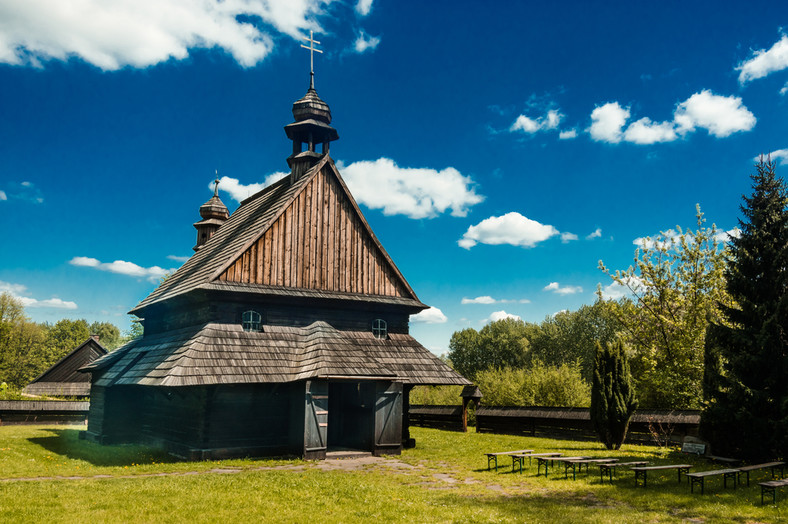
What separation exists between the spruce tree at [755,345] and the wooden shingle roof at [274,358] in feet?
27.7

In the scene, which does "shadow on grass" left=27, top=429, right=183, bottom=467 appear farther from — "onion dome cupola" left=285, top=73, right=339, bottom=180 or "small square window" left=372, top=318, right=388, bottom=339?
"onion dome cupola" left=285, top=73, right=339, bottom=180

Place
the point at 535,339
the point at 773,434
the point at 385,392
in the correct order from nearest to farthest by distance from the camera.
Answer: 1. the point at 773,434
2. the point at 385,392
3. the point at 535,339

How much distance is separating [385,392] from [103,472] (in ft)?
27.1

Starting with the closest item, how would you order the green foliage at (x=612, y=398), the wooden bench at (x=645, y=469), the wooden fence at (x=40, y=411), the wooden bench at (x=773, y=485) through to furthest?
1. the wooden bench at (x=773, y=485)
2. the wooden bench at (x=645, y=469)
3. the green foliage at (x=612, y=398)
4. the wooden fence at (x=40, y=411)

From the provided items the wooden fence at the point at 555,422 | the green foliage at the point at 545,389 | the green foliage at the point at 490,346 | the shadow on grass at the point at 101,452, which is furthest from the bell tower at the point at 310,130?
the green foliage at the point at 490,346

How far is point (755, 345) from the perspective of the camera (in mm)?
15258

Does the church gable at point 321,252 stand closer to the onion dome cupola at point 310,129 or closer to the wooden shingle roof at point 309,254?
the wooden shingle roof at point 309,254

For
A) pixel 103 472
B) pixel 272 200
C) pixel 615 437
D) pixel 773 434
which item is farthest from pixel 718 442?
pixel 272 200

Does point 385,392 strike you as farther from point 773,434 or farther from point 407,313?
point 773,434

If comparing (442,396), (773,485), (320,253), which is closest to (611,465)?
(773,485)

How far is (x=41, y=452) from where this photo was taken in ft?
61.5

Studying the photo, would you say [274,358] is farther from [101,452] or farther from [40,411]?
[40,411]

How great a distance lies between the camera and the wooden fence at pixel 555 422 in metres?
21.1

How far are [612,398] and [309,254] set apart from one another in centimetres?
1179
